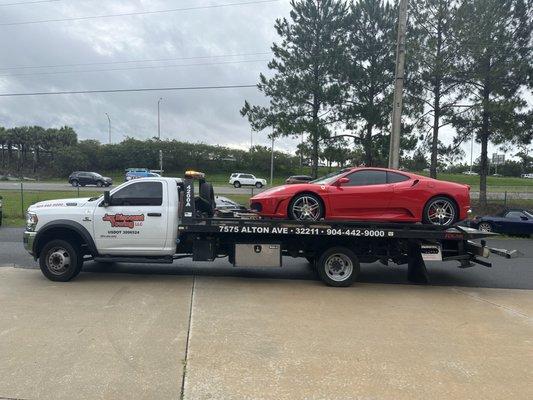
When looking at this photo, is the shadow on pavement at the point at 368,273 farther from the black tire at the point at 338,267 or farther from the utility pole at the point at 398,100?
the utility pole at the point at 398,100

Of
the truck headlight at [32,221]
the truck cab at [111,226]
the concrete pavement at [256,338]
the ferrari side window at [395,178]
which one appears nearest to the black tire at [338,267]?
the concrete pavement at [256,338]

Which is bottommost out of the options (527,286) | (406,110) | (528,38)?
(527,286)

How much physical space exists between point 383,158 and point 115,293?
22.2 m

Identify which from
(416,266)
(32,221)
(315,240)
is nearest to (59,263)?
(32,221)

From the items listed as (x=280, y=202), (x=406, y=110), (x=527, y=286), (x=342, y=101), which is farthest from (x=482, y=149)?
(x=280, y=202)

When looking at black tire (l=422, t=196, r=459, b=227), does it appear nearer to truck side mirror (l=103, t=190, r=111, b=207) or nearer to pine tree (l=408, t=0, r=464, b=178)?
truck side mirror (l=103, t=190, r=111, b=207)

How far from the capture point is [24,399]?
4.02 m

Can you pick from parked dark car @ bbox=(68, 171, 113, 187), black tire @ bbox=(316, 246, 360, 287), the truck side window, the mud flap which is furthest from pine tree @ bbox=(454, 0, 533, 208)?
parked dark car @ bbox=(68, 171, 113, 187)

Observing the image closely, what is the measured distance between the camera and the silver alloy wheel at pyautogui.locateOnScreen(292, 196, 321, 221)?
8484 millimetres

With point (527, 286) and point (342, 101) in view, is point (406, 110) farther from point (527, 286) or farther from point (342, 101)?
point (527, 286)

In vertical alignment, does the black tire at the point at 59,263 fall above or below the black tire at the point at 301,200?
below

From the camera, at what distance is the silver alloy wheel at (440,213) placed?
27.9 feet

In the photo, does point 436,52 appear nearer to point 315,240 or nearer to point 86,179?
point 315,240

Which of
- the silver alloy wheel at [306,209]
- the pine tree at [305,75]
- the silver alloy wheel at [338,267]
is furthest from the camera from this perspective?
the pine tree at [305,75]
